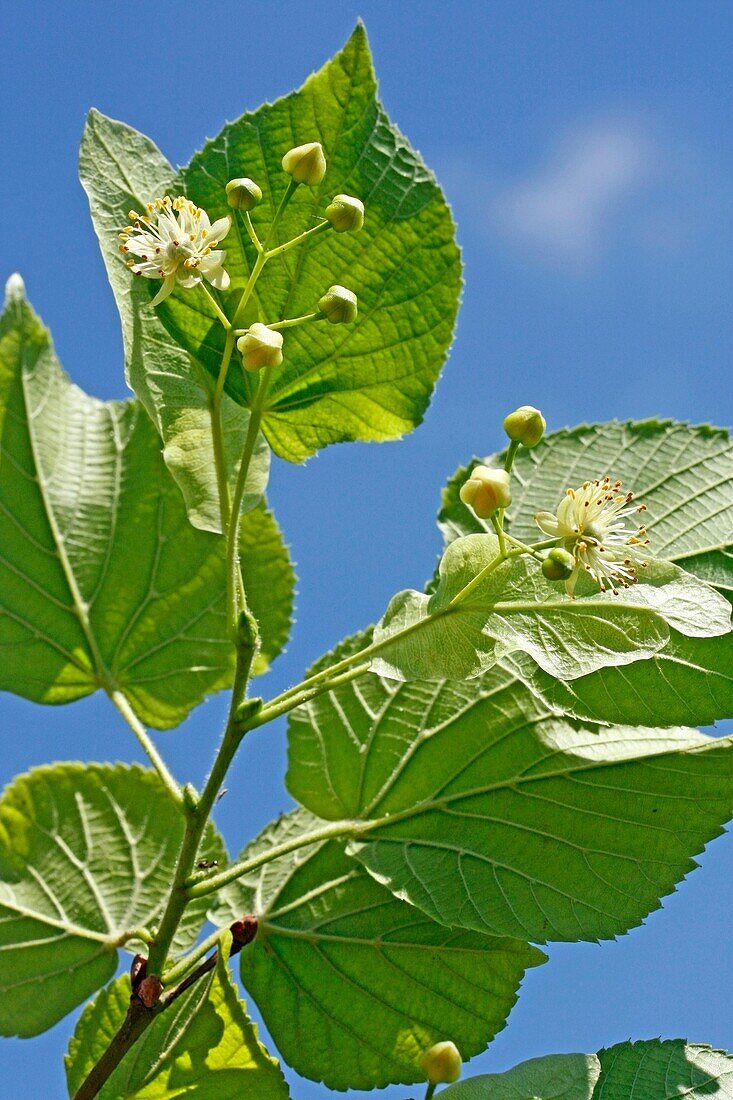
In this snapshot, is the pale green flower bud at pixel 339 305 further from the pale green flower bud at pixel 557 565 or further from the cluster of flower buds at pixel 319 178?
the pale green flower bud at pixel 557 565

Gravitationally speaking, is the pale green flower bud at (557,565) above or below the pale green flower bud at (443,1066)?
above

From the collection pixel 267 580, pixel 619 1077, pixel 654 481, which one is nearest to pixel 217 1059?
pixel 619 1077

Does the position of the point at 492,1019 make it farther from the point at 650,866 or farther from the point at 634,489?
the point at 634,489

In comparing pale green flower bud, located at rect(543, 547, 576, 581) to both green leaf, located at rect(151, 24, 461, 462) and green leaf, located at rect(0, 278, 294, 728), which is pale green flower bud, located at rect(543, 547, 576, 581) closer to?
green leaf, located at rect(151, 24, 461, 462)

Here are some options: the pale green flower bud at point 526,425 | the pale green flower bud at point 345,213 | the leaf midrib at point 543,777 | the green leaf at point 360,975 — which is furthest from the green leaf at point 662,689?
the pale green flower bud at point 345,213

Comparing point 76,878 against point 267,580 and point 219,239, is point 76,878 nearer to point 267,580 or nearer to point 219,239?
point 267,580

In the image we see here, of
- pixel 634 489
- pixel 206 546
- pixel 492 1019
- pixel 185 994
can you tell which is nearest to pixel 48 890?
pixel 185 994
